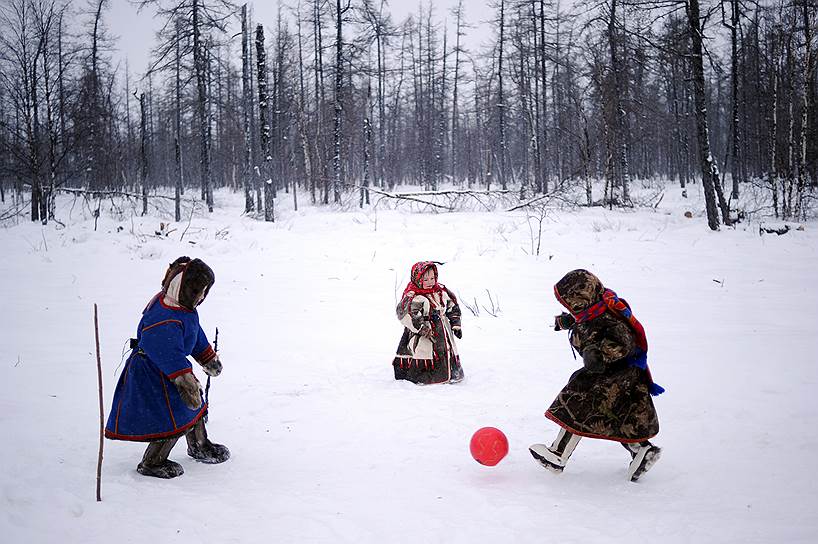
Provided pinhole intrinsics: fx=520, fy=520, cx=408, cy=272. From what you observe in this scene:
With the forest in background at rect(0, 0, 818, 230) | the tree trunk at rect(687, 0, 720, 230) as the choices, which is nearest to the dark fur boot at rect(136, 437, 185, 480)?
the forest in background at rect(0, 0, 818, 230)

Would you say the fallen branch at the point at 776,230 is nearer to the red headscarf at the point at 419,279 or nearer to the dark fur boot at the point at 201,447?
the red headscarf at the point at 419,279

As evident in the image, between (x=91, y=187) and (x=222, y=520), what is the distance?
30.8 m

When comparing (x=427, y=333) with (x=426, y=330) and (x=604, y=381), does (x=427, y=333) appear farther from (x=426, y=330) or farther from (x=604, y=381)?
(x=604, y=381)

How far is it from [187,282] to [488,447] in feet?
8.00

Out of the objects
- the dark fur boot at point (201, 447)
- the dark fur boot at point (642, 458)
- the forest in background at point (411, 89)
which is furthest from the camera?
the forest in background at point (411, 89)

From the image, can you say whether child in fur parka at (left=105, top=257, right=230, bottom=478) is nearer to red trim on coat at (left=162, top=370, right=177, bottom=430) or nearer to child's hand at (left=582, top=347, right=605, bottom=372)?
red trim on coat at (left=162, top=370, right=177, bottom=430)

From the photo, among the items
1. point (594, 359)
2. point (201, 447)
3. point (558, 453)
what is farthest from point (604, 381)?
point (201, 447)

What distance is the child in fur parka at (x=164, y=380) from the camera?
11.6 feet

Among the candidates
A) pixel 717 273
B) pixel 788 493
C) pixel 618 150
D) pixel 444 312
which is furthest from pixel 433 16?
pixel 788 493

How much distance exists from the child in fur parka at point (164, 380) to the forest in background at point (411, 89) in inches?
546

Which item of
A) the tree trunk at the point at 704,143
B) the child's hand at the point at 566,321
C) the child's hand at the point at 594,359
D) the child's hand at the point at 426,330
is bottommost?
the child's hand at the point at 426,330

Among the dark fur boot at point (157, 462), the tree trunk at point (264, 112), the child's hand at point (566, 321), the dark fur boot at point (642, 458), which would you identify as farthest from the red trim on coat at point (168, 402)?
the tree trunk at point (264, 112)

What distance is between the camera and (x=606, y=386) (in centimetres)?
363

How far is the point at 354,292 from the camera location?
10859mm
